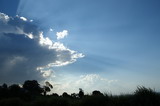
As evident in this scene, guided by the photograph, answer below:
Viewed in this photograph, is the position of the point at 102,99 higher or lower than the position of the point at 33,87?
lower

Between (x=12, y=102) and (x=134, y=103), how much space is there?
13.5 meters

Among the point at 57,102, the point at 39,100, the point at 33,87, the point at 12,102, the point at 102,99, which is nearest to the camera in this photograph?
the point at 102,99

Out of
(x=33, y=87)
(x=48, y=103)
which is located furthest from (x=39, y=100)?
(x=33, y=87)

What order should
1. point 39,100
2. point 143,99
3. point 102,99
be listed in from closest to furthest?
point 143,99 < point 102,99 < point 39,100

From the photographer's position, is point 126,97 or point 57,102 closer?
point 126,97

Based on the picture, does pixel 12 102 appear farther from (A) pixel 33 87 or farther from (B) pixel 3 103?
(A) pixel 33 87

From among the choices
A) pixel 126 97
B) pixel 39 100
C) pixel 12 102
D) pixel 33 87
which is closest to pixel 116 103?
pixel 126 97

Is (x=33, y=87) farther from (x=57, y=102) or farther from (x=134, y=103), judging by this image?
(x=134, y=103)

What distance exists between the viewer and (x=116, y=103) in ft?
37.6

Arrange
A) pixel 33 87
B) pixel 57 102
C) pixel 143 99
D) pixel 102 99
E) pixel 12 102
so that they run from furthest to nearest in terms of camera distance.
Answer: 1. pixel 33 87
2. pixel 12 102
3. pixel 57 102
4. pixel 102 99
5. pixel 143 99

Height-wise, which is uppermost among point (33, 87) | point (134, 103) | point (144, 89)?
point (33, 87)

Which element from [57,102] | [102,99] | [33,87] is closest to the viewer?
[102,99]

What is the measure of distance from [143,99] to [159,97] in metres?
0.91

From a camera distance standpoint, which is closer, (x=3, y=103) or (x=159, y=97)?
(x=159, y=97)
